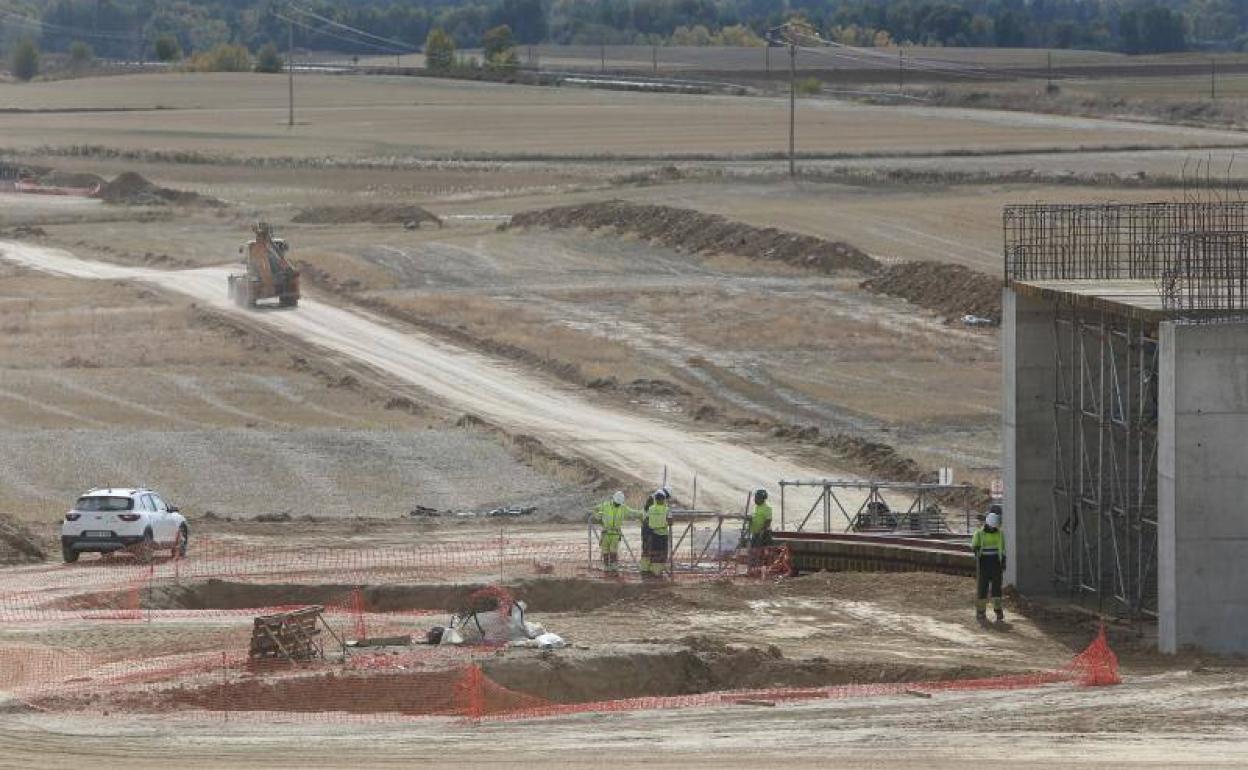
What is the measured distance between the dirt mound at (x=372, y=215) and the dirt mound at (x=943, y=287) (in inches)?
1077

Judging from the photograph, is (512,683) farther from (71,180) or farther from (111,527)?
(71,180)

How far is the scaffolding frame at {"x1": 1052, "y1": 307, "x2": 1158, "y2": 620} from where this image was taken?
99.5 feet

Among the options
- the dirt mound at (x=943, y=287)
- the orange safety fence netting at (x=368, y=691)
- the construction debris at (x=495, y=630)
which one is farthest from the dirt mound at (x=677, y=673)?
the dirt mound at (x=943, y=287)

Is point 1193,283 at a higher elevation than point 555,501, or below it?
higher

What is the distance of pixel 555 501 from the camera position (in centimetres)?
4209

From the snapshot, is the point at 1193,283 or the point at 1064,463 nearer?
the point at 1193,283

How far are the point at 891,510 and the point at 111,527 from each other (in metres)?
13.3

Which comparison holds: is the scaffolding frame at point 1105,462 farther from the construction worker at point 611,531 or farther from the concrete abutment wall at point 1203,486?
the construction worker at point 611,531

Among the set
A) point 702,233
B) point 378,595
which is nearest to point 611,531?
point 378,595

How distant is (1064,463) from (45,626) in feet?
46.1

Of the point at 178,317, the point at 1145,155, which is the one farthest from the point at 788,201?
the point at 178,317

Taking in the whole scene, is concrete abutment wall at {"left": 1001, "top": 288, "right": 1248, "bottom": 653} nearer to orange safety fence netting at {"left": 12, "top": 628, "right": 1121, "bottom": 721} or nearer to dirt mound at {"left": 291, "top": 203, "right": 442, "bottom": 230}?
orange safety fence netting at {"left": 12, "top": 628, "right": 1121, "bottom": 721}

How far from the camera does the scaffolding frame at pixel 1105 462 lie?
30.3 m

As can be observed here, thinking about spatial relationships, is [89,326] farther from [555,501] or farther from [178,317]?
[555,501]
